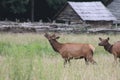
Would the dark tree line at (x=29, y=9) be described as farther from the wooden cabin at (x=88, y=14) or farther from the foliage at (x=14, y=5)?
the wooden cabin at (x=88, y=14)

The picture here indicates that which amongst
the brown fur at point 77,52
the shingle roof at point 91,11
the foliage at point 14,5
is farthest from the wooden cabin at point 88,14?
the brown fur at point 77,52

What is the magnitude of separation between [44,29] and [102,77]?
21.3m

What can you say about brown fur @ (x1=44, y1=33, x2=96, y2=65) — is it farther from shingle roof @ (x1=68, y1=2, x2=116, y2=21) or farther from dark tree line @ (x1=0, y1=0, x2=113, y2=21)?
dark tree line @ (x1=0, y1=0, x2=113, y2=21)

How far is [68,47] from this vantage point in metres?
14.1

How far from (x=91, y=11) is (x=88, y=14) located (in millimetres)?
590

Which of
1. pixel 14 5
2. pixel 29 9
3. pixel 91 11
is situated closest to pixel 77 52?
pixel 91 11

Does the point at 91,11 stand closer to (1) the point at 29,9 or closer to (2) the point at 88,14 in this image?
(2) the point at 88,14

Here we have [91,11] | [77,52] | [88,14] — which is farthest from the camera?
[91,11]

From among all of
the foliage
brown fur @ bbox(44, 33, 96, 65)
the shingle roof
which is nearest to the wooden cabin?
the shingle roof

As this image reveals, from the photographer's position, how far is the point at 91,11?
3847cm

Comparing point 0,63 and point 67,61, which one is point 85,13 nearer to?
point 67,61

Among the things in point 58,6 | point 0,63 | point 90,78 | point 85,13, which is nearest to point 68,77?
point 90,78

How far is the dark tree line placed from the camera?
41469mm

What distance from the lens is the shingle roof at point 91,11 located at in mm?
37906
